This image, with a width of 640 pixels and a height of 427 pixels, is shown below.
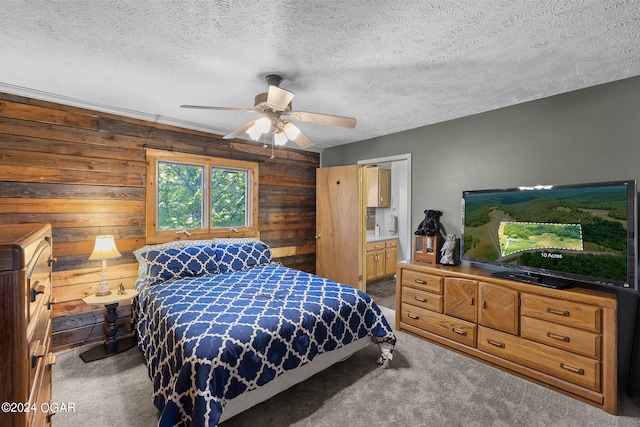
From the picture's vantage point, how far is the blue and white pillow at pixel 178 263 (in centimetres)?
286

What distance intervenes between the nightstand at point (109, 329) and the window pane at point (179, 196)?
2.94 ft

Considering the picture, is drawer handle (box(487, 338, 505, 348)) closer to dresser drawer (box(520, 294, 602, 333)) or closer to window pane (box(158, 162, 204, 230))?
dresser drawer (box(520, 294, 602, 333))

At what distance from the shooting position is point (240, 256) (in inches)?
134

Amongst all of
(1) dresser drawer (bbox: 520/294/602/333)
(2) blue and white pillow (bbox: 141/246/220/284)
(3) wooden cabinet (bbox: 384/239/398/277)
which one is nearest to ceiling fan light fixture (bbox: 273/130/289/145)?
(2) blue and white pillow (bbox: 141/246/220/284)

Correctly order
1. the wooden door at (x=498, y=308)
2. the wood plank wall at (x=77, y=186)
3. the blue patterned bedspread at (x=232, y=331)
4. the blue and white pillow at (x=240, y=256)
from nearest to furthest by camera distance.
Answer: the blue patterned bedspread at (x=232, y=331)
the wooden door at (x=498, y=308)
the wood plank wall at (x=77, y=186)
the blue and white pillow at (x=240, y=256)

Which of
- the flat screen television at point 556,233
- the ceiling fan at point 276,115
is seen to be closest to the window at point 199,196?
the ceiling fan at point 276,115

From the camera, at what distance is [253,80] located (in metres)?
2.32

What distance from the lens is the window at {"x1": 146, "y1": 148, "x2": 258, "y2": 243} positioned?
335 centimetres

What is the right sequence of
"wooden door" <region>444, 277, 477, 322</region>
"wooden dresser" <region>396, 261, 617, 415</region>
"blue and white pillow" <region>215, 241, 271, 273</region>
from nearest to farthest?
"wooden dresser" <region>396, 261, 617, 415</region>, "wooden door" <region>444, 277, 477, 322</region>, "blue and white pillow" <region>215, 241, 271, 273</region>

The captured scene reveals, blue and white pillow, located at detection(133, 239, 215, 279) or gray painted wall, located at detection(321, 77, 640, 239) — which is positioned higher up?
gray painted wall, located at detection(321, 77, 640, 239)

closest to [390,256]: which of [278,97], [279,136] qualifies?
[279,136]

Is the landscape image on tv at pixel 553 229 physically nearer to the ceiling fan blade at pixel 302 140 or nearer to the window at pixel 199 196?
the ceiling fan blade at pixel 302 140

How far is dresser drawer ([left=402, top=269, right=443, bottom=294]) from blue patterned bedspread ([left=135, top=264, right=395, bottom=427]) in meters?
0.70

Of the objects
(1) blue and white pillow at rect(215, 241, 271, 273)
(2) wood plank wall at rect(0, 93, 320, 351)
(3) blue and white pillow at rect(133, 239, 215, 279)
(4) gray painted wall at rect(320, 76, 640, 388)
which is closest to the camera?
(4) gray painted wall at rect(320, 76, 640, 388)
